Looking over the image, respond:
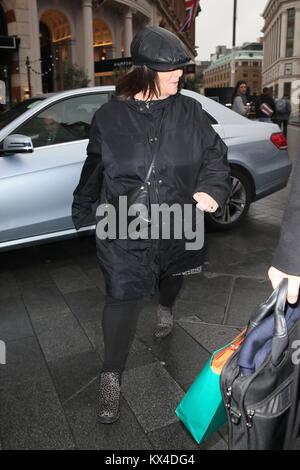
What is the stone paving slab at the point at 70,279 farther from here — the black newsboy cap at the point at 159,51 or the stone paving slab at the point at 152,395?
the black newsboy cap at the point at 159,51

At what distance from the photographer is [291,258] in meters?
1.42

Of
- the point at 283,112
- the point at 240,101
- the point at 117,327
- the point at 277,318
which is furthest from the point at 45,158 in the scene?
the point at 283,112

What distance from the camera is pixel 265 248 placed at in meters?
4.93

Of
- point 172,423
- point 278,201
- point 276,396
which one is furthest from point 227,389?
point 278,201

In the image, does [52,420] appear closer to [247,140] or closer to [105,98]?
[105,98]

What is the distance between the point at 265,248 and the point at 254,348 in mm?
3668

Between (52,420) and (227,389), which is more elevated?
(227,389)

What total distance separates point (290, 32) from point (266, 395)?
417 feet

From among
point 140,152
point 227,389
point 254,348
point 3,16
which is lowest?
point 227,389

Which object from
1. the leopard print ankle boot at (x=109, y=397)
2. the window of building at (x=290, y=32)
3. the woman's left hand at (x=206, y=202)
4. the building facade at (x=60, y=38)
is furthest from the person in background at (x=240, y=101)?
the window of building at (x=290, y=32)

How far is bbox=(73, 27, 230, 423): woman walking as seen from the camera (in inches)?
86.7

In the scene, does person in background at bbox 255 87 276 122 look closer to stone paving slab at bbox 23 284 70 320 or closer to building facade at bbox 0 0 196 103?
building facade at bbox 0 0 196 103

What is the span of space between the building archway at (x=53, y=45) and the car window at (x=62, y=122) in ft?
84.7

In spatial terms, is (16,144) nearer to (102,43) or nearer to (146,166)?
(146,166)
